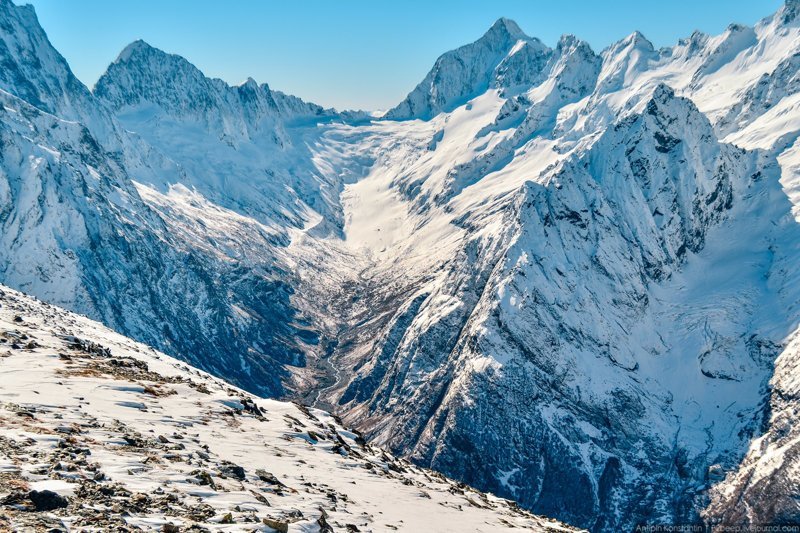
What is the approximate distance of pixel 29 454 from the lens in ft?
A: 112

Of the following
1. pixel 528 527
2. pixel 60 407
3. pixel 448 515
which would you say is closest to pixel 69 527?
pixel 60 407

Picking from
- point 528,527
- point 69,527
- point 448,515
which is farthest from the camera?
point 528,527

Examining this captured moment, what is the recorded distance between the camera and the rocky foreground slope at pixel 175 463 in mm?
30578

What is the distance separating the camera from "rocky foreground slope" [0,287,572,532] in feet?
100

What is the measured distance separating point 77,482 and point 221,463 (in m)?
12.5

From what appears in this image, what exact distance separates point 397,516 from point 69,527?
23237mm

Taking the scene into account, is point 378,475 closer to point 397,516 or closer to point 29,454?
point 397,516

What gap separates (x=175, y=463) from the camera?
39906 millimetres

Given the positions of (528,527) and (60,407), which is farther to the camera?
(528,527)

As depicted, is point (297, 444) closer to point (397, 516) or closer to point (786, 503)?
point (397, 516)

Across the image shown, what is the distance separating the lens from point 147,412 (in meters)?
51.5

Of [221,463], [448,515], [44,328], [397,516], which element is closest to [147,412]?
[221,463]

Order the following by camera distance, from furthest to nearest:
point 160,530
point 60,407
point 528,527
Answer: point 528,527, point 60,407, point 160,530

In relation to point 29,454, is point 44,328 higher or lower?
higher
